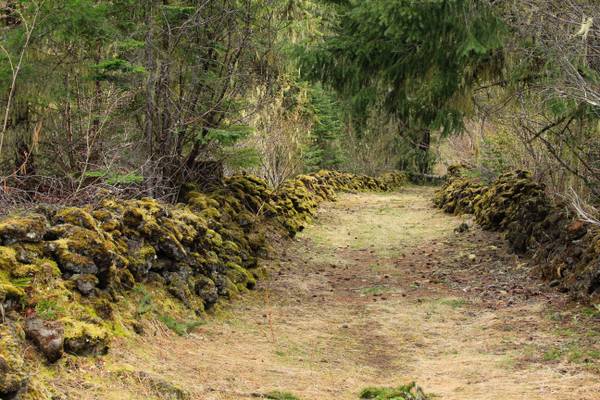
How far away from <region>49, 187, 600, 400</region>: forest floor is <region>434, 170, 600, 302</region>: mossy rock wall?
0.90 ft

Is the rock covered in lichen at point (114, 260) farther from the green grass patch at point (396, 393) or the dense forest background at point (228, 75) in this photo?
the green grass patch at point (396, 393)

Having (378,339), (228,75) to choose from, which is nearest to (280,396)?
(378,339)

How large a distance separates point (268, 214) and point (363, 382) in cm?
698

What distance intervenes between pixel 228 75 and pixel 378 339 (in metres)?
4.57

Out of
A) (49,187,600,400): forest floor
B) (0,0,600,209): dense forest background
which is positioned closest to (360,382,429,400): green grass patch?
(49,187,600,400): forest floor

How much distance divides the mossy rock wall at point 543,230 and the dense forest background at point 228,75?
571mm

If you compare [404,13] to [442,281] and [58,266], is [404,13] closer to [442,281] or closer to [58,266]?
[442,281]

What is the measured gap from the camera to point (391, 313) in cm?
779

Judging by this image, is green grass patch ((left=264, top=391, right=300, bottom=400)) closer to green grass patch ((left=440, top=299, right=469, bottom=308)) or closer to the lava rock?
the lava rock

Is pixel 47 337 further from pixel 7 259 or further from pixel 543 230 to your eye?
pixel 543 230

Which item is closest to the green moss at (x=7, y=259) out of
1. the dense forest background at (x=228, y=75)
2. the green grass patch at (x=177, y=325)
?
the dense forest background at (x=228, y=75)

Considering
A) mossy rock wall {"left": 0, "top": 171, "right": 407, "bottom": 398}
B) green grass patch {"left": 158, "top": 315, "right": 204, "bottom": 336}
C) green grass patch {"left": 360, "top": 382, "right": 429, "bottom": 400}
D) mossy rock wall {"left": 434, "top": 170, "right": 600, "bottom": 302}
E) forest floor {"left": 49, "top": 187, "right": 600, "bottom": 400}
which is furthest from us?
mossy rock wall {"left": 434, "top": 170, "right": 600, "bottom": 302}

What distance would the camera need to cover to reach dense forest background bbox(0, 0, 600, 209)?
7.25 metres

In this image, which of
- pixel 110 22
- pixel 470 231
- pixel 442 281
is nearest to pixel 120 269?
pixel 110 22
